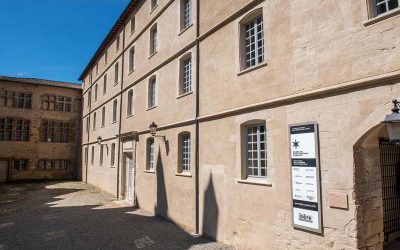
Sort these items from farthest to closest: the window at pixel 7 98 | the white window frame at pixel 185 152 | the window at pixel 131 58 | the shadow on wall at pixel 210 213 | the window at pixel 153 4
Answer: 1. the window at pixel 7 98
2. the window at pixel 131 58
3. the window at pixel 153 4
4. the white window frame at pixel 185 152
5. the shadow on wall at pixel 210 213

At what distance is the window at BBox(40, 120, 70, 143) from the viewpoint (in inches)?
1195

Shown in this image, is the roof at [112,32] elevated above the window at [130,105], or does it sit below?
above

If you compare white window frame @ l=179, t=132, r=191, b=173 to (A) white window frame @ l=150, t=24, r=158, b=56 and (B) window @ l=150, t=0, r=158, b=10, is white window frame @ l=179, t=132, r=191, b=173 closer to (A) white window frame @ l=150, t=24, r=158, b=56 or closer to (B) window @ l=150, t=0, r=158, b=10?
(A) white window frame @ l=150, t=24, r=158, b=56

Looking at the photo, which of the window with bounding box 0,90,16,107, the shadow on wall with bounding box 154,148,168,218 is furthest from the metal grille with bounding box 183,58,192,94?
the window with bounding box 0,90,16,107

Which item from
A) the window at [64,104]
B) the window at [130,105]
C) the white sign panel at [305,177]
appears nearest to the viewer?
the white sign panel at [305,177]

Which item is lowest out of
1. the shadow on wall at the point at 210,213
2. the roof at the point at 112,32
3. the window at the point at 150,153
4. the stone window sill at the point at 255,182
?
the shadow on wall at the point at 210,213

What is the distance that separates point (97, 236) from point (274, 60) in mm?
7454

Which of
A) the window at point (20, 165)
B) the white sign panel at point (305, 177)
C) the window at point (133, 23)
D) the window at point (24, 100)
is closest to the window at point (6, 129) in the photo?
the window at point (24, 100)

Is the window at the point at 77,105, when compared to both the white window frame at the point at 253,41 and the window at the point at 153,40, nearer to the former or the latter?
the window at the point at 153,40

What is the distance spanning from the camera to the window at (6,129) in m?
28.1

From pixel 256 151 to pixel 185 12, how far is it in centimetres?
719

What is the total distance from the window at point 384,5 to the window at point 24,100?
31735mm

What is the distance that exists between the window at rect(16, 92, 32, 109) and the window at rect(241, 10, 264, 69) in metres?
28.1

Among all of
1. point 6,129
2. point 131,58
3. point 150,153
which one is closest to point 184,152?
point 150,153
